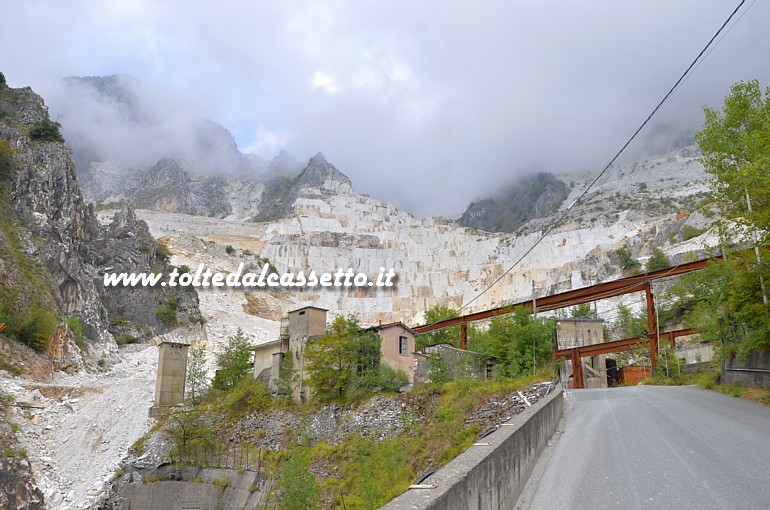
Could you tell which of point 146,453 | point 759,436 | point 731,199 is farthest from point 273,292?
point 759,436

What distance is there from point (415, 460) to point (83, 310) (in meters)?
43.3

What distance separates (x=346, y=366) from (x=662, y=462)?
23.0 metres

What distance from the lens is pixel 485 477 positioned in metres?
5.57

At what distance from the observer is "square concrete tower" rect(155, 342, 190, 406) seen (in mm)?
39656

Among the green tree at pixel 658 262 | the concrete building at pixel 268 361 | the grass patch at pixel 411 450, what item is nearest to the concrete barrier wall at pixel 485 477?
the grass patch at pixel 411 450

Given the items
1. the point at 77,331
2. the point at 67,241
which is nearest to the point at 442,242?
the point at 67,241

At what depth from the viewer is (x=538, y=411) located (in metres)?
10.7

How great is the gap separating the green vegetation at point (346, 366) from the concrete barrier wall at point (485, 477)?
19.9 meters

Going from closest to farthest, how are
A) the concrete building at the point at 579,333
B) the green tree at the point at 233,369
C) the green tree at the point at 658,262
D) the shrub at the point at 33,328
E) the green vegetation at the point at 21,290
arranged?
the shrub at the point at 33,328 → the green vegetation at the point at 21,290 → the green tree at the point at 233,369 → the concrete building at the point at 579,333 → the green tree at the point at 658,262

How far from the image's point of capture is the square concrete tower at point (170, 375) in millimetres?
39656

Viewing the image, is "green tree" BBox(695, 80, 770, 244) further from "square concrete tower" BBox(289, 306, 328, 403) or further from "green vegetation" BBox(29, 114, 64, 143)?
"green vegetation" BBox(29, 114, 64, 143)

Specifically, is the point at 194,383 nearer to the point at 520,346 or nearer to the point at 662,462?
the point at 520,346

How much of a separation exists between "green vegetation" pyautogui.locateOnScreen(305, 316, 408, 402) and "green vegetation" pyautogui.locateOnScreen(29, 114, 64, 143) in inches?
1847

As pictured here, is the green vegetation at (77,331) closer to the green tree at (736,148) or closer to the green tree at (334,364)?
the green tree at (334,364)
